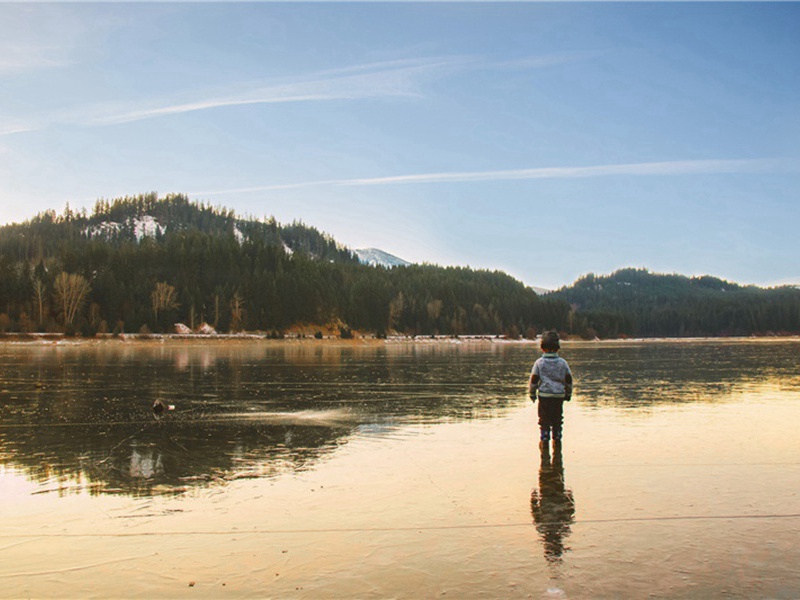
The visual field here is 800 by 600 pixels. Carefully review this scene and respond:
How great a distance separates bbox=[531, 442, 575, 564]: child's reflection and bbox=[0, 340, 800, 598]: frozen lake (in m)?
0.04

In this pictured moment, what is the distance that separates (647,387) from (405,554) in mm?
23605

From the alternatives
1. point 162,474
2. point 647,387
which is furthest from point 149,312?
point 162,474

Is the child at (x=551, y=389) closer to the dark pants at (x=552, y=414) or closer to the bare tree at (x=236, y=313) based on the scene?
the dark pants at (x=552, y=414)

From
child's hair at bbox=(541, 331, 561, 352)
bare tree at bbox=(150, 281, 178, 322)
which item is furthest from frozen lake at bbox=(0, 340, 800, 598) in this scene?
bare tree at bbox=(150, 281, 178, 322)

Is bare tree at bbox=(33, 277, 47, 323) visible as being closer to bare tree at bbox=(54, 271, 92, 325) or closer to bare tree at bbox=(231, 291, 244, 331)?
bare tree at bbox=(54, 271, 92, 325)

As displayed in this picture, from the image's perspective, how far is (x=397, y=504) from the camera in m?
9.12

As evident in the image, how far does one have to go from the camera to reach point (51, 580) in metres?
6.32

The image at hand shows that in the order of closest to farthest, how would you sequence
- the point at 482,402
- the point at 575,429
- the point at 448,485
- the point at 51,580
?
the point at 51,580
the point at 448,485
the point at 575,429
the point at 482,402

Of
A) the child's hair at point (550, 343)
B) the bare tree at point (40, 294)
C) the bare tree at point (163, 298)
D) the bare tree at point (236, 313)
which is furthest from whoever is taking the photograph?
the bare tree at point (236, 313)

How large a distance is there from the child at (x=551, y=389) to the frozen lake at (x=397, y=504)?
62cm

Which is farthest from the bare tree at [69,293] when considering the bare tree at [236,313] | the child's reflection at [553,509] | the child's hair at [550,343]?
the child's reflection at [553,509]

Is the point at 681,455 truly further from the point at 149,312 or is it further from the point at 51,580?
the point at 149,312

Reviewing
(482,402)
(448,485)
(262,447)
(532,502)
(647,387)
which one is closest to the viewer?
(532,502)

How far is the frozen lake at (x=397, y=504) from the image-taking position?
636cm
